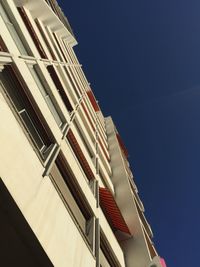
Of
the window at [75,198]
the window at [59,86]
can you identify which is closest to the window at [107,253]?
the window at [75,198]

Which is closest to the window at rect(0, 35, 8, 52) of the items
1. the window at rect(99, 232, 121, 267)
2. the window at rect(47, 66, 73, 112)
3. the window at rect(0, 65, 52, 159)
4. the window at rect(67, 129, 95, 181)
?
the window at rect(0, 65, 52, 159)

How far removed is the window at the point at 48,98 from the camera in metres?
9.45

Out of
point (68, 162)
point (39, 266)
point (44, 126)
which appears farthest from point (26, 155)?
point (68, 162)

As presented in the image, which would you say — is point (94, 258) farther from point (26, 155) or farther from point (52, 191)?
point (26, 155)

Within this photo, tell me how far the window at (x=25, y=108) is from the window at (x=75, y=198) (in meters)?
0.75

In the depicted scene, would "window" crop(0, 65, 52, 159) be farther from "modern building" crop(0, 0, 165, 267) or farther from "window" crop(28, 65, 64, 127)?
"window" crop(28, 65, 64, 127)

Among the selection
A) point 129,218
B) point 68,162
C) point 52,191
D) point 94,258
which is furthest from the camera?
point 129,218

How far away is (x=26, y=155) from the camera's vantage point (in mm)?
5703

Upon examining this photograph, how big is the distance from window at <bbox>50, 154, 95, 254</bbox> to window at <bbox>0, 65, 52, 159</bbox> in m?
0.75

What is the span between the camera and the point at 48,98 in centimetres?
1012

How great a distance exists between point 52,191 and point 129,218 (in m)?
8.16

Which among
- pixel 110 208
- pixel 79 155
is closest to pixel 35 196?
pixel 79 155

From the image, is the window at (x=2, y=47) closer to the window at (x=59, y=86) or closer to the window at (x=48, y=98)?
the window at (x=48, y=98)

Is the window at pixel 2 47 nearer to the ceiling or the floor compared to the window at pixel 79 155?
nearer to the ceiling
